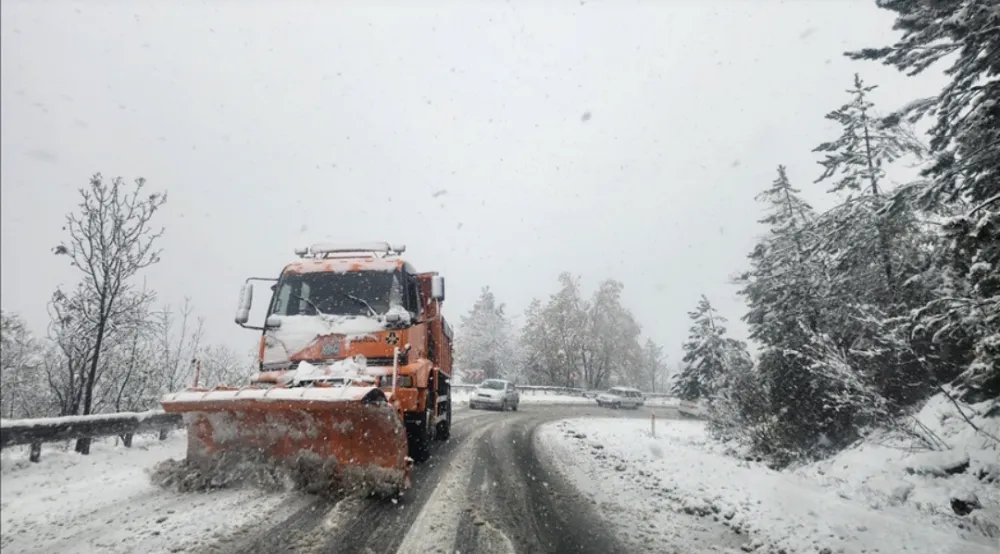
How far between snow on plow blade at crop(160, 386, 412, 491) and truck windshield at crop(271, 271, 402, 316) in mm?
1804

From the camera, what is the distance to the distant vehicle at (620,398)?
32844 millimetres

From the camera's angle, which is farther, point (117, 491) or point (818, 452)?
point (818, 452)

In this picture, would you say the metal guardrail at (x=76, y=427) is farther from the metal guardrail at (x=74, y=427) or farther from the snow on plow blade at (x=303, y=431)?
the snow on plow blade at (x=303, y=431)

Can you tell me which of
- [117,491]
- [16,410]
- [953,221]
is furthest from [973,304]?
[16,410]

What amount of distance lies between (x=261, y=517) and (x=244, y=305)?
343cm

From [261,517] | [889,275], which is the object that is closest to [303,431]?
[261,517]

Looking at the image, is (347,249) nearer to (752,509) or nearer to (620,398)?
(752,509)

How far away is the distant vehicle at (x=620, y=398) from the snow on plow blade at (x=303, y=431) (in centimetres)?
3005

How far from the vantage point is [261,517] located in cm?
414

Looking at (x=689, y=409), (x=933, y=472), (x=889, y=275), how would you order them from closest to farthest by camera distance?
(x=933, y=472)
(x=889, y=275)
(x=689, y=409)

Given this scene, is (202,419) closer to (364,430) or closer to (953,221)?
(364,430)

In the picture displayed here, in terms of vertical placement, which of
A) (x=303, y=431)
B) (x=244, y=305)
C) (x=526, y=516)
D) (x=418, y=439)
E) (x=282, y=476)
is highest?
(x=244, y=305)

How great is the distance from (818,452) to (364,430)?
375 inches

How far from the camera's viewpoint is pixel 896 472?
22.0 feet
